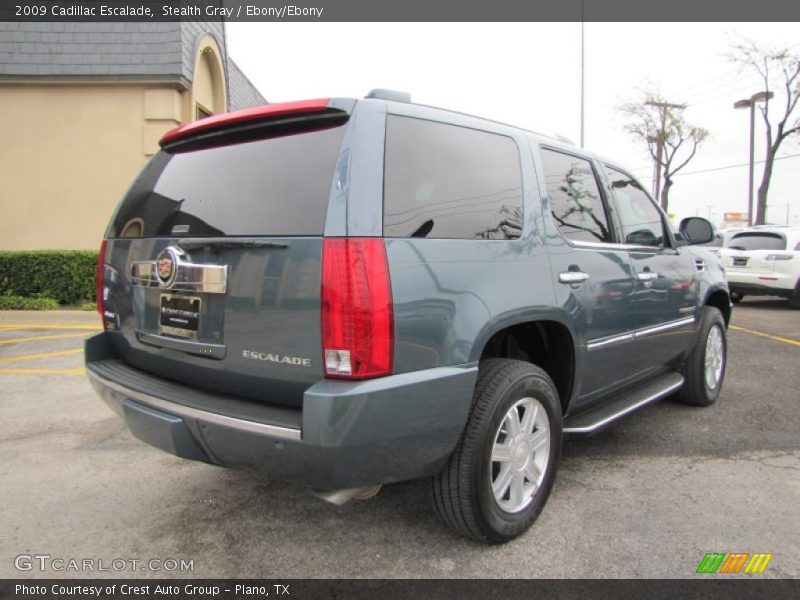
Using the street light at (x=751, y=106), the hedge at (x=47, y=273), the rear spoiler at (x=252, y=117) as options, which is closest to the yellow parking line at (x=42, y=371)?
the rear spoiler at (x=252, y=117)

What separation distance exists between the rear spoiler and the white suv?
35.6 ft

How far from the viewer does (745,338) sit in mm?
7777

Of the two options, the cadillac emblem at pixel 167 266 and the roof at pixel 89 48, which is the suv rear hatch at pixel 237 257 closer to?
the cadillac emblem at pixel 167 266

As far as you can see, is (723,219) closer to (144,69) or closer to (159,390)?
(144,69)

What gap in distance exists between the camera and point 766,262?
10641mm

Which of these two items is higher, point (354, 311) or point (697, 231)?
point (697, 231)

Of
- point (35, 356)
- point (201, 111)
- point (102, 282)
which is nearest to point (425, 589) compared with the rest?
point (102, 282)

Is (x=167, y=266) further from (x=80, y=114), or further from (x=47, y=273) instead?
(x=80, y=114)

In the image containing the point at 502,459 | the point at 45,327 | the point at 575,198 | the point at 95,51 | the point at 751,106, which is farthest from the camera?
the point at 751,106

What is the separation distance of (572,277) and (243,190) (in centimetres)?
163

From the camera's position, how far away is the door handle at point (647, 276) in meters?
3.52

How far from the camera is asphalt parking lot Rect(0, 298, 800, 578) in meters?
2.41

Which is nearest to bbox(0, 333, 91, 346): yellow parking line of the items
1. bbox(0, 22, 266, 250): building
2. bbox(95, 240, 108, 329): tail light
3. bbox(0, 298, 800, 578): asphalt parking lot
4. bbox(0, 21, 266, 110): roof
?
bbox(0, 22, 266, 250): building

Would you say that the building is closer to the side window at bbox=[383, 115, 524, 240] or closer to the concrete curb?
the concrete curb
